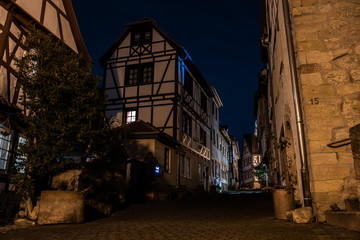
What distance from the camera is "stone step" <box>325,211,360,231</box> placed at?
13.7ft

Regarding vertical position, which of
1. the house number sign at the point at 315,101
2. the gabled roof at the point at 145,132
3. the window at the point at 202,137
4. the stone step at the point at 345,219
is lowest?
the stone step at the point at 345,219

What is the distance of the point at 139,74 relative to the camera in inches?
778

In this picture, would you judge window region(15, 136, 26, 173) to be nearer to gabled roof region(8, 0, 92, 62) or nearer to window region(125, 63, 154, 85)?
gabled roof region(8, 0, 92, 62)

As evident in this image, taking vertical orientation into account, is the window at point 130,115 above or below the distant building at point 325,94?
above

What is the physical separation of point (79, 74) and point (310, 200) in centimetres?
694

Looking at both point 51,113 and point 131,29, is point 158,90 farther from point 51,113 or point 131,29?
point 51,113

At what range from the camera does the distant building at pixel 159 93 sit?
18.3m

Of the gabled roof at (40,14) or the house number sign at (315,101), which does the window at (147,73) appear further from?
the house number sign at (315,101)

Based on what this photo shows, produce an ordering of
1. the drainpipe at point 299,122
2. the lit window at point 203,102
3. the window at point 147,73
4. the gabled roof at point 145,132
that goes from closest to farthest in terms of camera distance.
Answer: the drainpipe at point 299,122 → the gabled roof at point 145,132 → the window at point 147,73 → the lit window at point 203,102

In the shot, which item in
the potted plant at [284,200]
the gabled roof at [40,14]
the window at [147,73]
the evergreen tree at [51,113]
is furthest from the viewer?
the window at [147,73]

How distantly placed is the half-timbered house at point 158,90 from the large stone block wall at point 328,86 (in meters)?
12.0

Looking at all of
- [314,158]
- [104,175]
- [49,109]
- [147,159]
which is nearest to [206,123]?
[147,159]

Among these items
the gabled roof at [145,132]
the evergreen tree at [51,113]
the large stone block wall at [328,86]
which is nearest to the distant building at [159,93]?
the gabled roof at [145,132]

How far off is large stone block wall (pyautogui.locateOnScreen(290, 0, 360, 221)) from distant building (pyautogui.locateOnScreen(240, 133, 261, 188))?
132 feet
